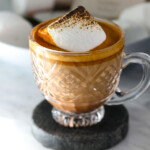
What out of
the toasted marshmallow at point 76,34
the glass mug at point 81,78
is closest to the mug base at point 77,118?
the glass mug at point 81,78

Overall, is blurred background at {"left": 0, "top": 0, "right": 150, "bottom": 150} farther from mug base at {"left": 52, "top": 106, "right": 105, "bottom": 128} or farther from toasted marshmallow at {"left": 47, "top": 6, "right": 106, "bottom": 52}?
toasted marshmallow at {"left": 47, "top": 6, "right": 106, "bottom": 52}

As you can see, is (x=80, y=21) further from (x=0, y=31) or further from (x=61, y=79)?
(x=0, y=31)

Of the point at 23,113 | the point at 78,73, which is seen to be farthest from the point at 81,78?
the point at 23,113

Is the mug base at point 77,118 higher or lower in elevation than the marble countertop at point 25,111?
higher

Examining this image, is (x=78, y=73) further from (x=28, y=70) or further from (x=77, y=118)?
(x=28, y=70)

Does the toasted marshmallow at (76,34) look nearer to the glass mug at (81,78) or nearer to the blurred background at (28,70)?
the glass mug at (81,78)
